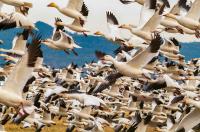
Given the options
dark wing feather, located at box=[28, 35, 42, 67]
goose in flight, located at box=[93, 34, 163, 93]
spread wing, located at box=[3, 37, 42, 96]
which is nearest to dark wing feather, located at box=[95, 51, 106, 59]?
goose in flight, located at box=[93, 34, 163, 93]

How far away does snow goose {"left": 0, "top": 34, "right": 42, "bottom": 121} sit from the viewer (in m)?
10.1

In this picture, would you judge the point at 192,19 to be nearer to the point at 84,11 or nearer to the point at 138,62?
the point at 138,62

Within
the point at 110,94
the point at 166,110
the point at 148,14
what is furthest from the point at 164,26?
the point at 110,94

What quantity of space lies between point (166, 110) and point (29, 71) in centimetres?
1017

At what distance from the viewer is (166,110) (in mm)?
19703

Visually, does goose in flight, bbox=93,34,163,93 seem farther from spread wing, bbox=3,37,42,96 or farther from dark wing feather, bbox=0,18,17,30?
spread wing, bbox=3,37,42,96

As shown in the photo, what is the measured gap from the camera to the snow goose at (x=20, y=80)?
10.1 meters

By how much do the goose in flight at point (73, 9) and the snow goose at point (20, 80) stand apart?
710cm

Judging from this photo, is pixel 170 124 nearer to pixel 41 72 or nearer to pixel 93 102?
pixel 93 102

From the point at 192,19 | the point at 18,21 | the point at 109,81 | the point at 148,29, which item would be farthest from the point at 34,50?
the point at 148,29

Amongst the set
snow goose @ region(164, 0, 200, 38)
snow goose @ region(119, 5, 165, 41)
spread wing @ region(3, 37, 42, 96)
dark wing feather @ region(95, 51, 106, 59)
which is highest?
spread wing @ region(3, 37, 42, 96)

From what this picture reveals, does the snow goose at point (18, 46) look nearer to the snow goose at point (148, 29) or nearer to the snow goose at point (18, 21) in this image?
the snow goose at point (18, 21)

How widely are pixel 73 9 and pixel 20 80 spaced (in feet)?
25.1

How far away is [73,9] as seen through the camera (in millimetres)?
17922
